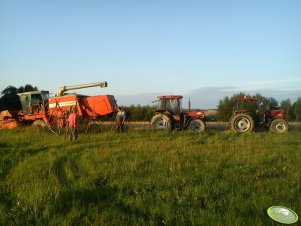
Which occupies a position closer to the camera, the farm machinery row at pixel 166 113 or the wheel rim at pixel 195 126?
the farm machinery row at pixel 166 113

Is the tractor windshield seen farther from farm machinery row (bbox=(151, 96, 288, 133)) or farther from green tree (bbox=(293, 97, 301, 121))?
green tree (bbox=(293, 97, 301, 121))

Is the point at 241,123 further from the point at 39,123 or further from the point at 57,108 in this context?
the point at 39,123

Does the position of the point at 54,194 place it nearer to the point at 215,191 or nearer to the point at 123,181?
the point at 123,181

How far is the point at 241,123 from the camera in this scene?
1992cm

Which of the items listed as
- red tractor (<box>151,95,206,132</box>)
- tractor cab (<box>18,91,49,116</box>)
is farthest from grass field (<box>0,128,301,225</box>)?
tractor cab (<box>18,91,49,116</box>)

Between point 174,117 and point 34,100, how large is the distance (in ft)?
26.5

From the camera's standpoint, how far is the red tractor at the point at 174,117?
19906mm

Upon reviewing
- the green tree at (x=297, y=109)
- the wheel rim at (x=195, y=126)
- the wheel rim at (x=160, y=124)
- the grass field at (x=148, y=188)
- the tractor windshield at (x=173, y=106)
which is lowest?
the green tree at (x=297, y=109)

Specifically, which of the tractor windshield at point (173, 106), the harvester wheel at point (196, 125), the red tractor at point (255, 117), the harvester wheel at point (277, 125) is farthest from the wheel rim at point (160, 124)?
the harvester wheel at point (277, 125)

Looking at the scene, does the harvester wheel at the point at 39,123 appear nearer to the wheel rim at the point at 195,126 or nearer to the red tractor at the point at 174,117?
the red tractor at the point at 174,117

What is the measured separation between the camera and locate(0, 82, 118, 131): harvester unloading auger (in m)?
19.5

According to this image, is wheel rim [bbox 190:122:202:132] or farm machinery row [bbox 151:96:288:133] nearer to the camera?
farm machinery row [bbox 151:96:288:133]

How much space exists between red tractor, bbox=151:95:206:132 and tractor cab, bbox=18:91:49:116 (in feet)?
21.2

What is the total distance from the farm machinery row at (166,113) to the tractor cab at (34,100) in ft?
0.85
